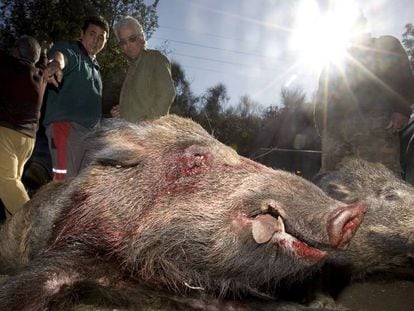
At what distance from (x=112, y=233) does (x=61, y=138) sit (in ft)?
9.03

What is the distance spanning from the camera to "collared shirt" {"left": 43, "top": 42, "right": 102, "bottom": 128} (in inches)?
209

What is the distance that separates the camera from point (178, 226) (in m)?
2.67

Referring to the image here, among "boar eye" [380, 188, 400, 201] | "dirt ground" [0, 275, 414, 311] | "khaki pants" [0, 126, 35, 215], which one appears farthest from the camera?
"khaki pants" [0, 126, 35, 215]

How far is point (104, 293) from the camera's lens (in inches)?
100

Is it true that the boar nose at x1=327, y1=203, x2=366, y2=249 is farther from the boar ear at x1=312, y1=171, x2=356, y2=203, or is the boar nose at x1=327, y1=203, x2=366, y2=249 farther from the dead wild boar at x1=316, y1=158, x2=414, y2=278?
the boar ear at x1=312, y1=171, x2=356, y2=203

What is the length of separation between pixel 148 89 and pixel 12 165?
1.75 meters

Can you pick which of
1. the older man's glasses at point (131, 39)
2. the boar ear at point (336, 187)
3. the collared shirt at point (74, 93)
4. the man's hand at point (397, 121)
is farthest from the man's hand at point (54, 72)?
the man's hand at point (397, 121)

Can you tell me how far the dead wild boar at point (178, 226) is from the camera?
7.73 feet

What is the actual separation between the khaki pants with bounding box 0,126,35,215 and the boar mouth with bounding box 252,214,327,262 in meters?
3.24

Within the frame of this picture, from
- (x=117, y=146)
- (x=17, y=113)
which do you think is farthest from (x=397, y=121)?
(x=17, y=113)

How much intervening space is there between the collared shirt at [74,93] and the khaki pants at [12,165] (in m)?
0.43

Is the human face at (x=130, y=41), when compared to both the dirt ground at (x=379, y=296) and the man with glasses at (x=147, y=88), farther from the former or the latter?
the dirt ground at (x=379, y=296)

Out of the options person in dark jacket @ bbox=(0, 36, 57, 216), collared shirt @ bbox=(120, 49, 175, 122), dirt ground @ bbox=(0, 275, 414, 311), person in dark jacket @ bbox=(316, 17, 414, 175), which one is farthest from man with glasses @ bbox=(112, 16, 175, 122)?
dirt ground @ bbox=(0, 275, 414, 311)

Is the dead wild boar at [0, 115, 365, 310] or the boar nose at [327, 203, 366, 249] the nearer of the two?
the boar nose at [327, 203, 366, 249]
